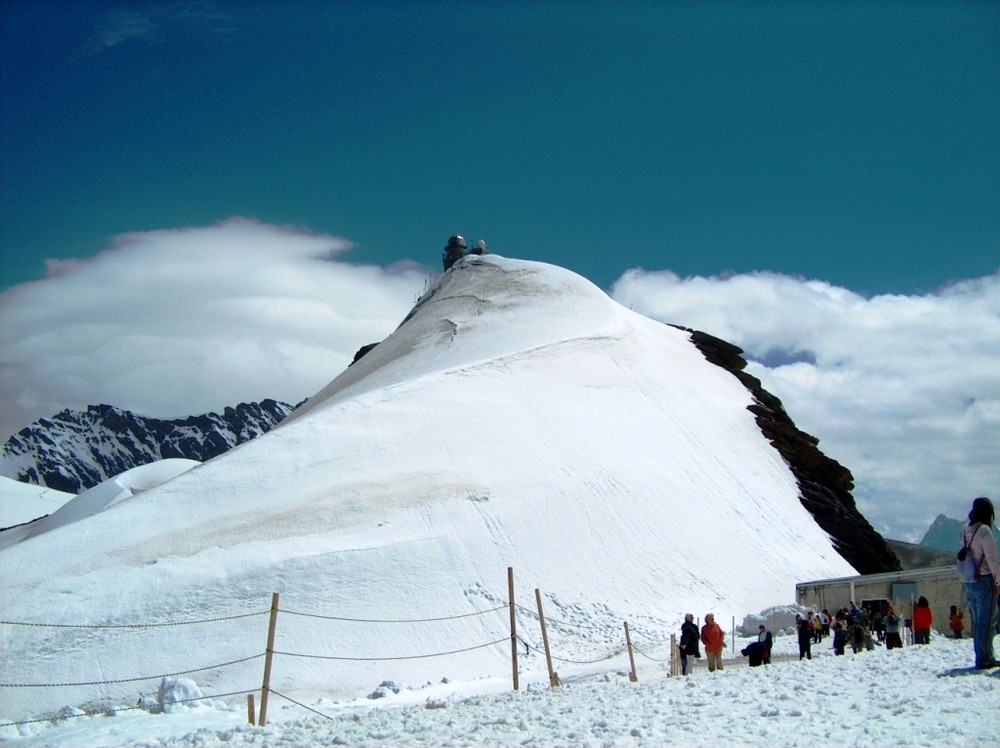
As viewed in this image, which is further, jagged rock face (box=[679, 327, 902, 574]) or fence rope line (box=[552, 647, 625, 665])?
jagged rock face (box=[679, 327, 902, 574])

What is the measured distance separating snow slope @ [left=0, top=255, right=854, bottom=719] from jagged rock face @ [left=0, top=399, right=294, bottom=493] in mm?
152104

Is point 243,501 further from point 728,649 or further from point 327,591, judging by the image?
point 728,649

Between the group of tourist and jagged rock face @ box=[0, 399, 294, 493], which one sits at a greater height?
jagged rock face @ box=[0, 399, 294, 493]

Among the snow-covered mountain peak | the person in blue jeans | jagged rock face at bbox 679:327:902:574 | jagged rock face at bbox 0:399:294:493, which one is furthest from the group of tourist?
jagged rock face at bbox 0:399:294:493

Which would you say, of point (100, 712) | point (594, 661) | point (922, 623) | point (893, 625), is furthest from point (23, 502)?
point (922, 623)

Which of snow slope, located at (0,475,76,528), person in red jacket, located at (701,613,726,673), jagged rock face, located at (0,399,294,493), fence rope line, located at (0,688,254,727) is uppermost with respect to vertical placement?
jagged rock face, located at (0,399,294,493)

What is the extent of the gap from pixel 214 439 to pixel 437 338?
171715 mm

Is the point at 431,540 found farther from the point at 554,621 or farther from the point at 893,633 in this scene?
the point at 893,633

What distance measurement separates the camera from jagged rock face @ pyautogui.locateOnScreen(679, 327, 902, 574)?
30875 mm

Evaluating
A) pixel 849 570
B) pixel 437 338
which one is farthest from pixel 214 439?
pixel 849 570

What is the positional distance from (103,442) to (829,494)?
18626cm

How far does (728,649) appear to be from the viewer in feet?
64.0

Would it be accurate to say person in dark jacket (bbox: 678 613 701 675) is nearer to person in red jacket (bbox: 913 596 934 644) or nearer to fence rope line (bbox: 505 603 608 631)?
person in red jacket (bbox: 913 596 934 644)

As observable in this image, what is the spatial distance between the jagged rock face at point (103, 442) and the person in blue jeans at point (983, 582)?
563 ft
